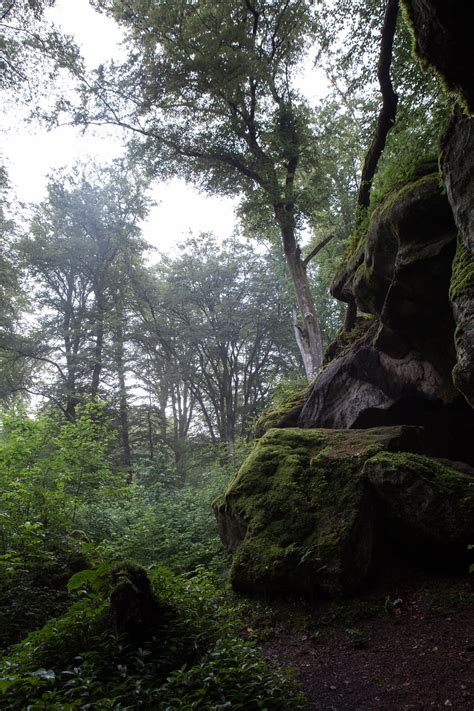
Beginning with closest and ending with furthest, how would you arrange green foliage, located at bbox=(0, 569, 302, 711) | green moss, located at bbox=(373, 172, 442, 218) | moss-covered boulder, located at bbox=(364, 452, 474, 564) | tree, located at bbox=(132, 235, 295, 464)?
1. green foliage, located at bbox=(0, 569, 302, 711)
2. moss-covered boulder, located at bbox=(364, 452, 474, 564)
3. green moss, located at bbox=(373, 172, 442, 218)
4. tree, located at bbox=(132, 235, 295, 464)

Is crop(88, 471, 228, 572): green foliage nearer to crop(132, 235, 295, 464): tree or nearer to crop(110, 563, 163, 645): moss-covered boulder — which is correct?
crop(110, 563, 163, 645): moss-covered boulder

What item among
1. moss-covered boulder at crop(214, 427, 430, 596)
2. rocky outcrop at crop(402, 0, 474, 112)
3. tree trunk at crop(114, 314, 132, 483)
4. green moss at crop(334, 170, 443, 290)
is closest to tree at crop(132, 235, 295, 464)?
tree trunk at crop(114, 314, 132, 483)

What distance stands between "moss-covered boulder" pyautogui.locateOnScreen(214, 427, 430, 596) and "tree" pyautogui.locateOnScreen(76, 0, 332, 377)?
625 centimetres

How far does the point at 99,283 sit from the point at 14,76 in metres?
11.6

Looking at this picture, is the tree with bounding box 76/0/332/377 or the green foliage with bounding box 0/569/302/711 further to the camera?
the tree with bounding box 76/0/332/377

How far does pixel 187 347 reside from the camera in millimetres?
23375

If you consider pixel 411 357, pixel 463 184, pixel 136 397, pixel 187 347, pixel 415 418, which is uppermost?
pixel 187 347

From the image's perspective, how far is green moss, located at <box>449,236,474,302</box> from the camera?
5145 mm

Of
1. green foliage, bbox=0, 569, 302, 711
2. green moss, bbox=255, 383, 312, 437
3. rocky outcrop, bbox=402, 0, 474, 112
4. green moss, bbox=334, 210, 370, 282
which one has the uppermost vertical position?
green moss, bbox=334, 210, 370, 282

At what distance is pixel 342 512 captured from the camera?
19.7 ft

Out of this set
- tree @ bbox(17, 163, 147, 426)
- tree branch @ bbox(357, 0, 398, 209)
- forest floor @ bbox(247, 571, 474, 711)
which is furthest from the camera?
tree @ bbox(17, 163, 147, 426)

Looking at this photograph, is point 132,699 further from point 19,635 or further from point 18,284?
point 18,284

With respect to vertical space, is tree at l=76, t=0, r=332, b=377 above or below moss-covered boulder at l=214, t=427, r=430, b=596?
above

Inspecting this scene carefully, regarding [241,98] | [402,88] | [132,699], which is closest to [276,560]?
[132,699]
